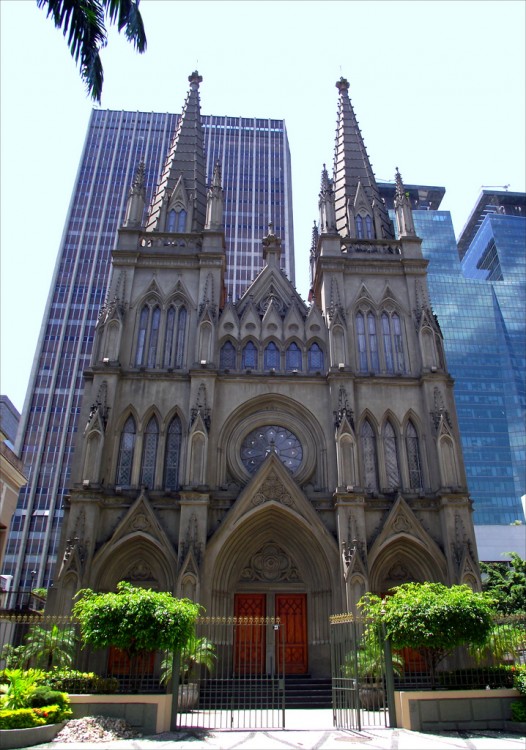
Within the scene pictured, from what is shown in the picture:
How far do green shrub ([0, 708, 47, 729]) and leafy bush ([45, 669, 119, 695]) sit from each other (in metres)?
2.27

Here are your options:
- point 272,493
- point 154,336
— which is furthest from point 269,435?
point 154,336

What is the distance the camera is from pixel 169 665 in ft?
53.5

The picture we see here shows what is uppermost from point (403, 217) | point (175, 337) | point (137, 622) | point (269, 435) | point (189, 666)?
point (403, 217)

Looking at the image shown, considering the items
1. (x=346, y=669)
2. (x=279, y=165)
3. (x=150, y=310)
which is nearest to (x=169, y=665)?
Answer: (x=346, y=669)

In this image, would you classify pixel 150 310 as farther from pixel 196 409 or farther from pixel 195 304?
pixel 196 409

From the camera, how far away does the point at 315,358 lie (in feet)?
89.5

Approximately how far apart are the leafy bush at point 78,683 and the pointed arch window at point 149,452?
9.65m

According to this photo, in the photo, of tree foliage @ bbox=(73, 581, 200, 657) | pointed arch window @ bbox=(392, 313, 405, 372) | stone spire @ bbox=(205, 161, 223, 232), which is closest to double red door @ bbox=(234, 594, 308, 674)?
tree foliage @ bbox=(73, 581, 200, 657)

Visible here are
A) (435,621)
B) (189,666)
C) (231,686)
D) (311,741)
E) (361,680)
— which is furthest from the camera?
(231,686)

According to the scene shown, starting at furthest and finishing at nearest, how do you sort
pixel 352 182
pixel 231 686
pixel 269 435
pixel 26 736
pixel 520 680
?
pixel 352 182 → pixel 269 435 → pixel 231 686 → pixel 520 680 → pixel 26 736

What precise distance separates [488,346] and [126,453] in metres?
72.6

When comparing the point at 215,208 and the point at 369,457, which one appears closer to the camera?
the point at 369,457

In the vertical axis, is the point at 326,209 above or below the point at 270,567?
above

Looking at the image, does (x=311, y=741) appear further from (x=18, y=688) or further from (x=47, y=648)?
(x=47, y=648)
